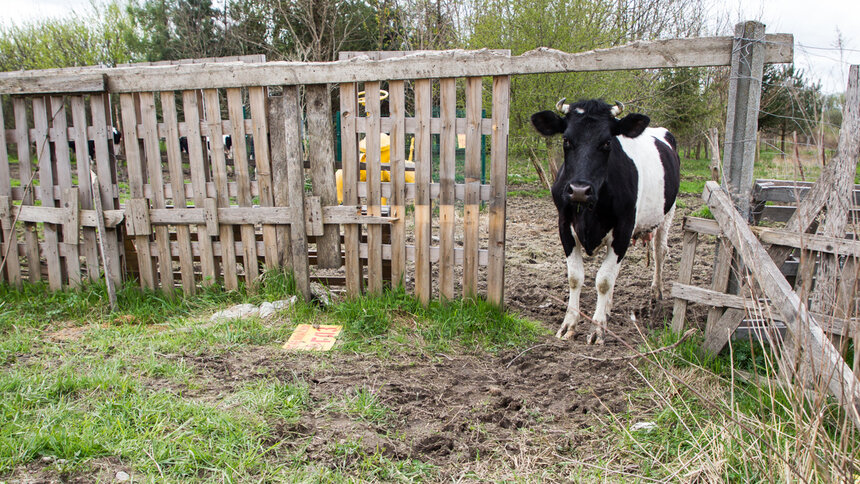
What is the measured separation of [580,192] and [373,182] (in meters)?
1.71

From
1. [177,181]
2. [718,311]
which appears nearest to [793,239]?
[718,311]

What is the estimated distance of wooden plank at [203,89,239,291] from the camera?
5.00 meters

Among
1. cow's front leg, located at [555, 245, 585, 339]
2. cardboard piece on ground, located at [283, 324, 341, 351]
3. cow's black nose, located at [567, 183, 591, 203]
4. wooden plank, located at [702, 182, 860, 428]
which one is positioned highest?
cow's black nose, located at [567, 183, 591, 203]

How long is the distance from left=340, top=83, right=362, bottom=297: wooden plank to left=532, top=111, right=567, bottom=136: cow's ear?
1.47m

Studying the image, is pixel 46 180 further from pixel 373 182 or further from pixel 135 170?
pixel 373 182

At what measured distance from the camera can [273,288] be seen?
5.18 metres

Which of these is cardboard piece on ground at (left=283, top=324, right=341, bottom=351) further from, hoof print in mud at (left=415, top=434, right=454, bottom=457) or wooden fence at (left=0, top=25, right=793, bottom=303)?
hoof print in mud at (left=415, top=434, right=454, bottom=457)

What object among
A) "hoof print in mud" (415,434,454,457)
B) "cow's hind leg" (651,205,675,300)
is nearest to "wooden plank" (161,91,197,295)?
"hoof print in mud" (415,434,454,457)

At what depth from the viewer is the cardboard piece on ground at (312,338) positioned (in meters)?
4.32

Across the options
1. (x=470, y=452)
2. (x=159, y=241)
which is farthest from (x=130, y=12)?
(x=470, y=452)

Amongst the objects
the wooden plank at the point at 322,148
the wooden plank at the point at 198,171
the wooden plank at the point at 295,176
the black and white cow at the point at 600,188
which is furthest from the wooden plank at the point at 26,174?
the black and white cow at the point at 600,188

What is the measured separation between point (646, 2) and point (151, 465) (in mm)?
15036

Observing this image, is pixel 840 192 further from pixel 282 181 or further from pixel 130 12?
pixel 130 12

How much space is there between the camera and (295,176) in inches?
197
